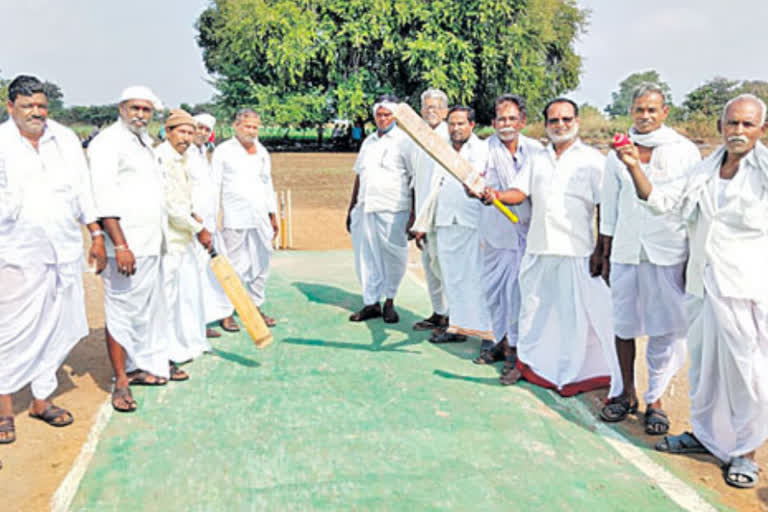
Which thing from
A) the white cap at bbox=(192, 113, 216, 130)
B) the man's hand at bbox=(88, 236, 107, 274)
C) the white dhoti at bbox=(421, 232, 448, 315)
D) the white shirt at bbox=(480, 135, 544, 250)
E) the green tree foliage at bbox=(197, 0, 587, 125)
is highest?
the green tree foliage at bbox=(197, 0, 587, 125)

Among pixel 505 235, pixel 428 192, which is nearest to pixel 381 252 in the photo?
pixel 428 192

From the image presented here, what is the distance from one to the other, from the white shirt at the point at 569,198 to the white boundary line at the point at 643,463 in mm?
1061

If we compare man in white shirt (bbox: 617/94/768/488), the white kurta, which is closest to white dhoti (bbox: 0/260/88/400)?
the white kurta

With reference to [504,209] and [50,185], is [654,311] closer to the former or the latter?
[504,209]

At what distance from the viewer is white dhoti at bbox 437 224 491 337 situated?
5.73 meters

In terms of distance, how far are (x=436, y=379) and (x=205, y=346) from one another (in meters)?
2.06

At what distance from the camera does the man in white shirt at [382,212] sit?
6355 millimetres

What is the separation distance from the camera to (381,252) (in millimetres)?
6641

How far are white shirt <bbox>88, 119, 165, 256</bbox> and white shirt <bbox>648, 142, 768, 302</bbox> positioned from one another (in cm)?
326

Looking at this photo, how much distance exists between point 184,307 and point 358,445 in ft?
7.94

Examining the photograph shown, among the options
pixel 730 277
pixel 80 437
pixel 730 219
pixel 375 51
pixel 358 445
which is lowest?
pixel 80 437

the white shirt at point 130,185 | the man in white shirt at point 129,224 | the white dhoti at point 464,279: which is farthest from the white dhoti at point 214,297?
the white dhoti at point 464,279

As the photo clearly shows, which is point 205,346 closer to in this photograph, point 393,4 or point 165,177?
point 165,177

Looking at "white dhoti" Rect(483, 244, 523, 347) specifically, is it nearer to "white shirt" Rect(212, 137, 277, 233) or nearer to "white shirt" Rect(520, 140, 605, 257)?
"white shirt" Rect(520, 140, 605, 257)
